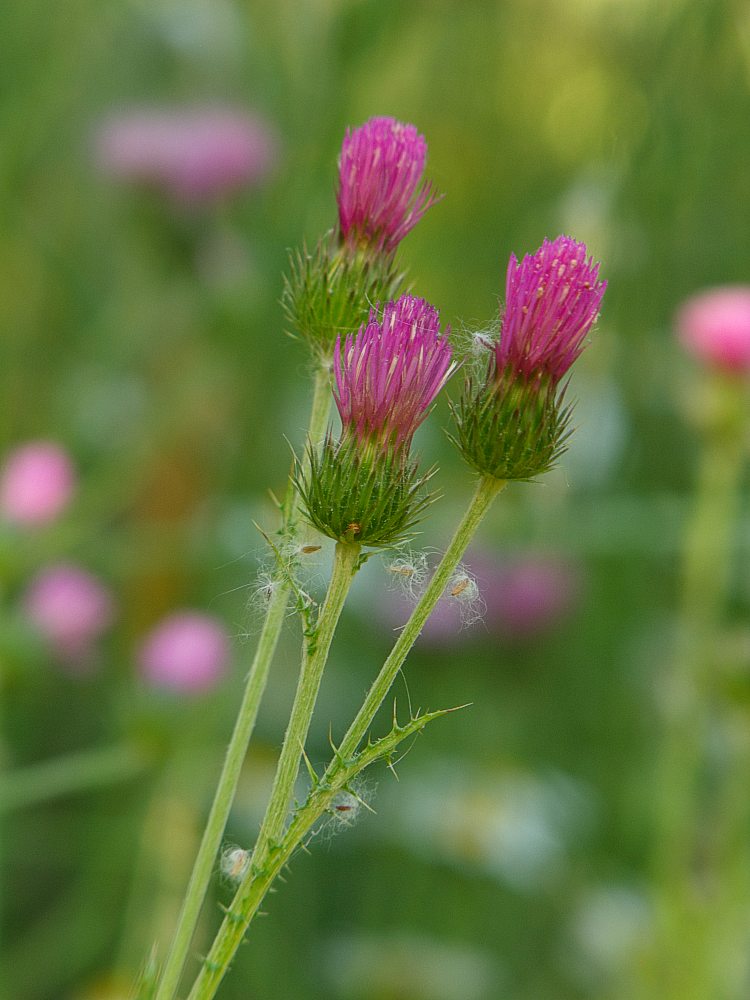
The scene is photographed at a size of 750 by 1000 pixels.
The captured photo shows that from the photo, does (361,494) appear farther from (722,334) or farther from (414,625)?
(722,334)

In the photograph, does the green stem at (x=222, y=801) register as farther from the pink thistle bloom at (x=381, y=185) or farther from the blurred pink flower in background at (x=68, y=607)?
the blurred pink flower in background at (x=68, y=607)

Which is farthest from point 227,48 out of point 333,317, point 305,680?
point 305,680

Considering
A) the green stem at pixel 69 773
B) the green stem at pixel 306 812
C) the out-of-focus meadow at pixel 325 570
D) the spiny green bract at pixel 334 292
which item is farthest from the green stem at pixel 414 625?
the out-of-focus meadow at pixel 325 570

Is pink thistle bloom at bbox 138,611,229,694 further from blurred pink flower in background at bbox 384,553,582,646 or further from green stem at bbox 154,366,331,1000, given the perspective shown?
green stem at bbox 154,366,331,1000

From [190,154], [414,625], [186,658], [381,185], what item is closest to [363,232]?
[381,185]

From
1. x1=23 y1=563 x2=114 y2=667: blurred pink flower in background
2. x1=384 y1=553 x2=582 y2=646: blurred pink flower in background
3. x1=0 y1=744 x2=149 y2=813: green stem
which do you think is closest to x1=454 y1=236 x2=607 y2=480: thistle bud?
x1=0 y1=744 x2=149 y2=813: green stem

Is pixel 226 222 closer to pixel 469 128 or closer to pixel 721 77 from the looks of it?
pixel 721 77

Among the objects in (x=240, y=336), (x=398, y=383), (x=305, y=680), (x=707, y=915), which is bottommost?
(x=707, y=915)

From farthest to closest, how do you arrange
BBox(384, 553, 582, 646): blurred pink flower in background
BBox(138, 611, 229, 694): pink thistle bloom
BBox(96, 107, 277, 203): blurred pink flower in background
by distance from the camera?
BBox(96, 107, 277, 203): blurred pink flower in background
BBox(384, 553, 582, 646): blurred pink flower in background
BBox(138, 611, 229, 694): pink thistle bloom
